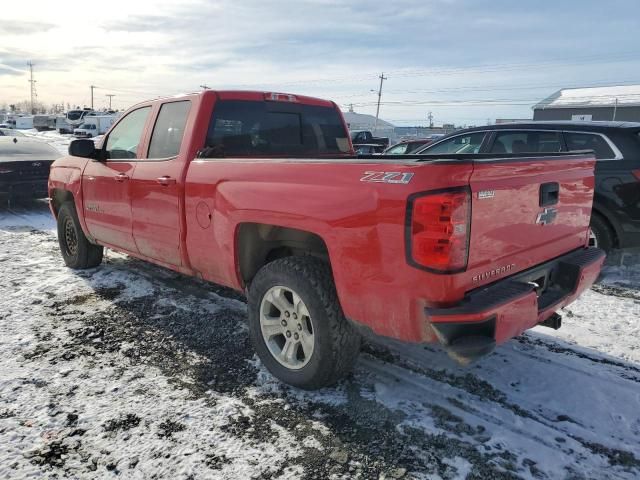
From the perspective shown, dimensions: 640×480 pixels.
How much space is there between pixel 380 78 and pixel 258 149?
67975mm

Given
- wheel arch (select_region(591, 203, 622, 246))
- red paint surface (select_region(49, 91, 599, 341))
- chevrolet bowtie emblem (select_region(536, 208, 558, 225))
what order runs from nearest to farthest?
red paint surface (select_region(49, 91, 599, 341))
chevrolet bowtie emblem (select_region(536, 208, 558, 225))
wheel arch (select_region(591, 203, 622, 246))

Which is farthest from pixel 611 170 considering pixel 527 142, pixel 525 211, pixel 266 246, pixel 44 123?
pixel 44 123

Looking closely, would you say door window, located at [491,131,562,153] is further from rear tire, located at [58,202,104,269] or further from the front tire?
rear tire, located at [58,202,104,269]

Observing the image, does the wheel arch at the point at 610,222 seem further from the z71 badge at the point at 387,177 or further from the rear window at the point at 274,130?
the z71 badge at the point at 387,177

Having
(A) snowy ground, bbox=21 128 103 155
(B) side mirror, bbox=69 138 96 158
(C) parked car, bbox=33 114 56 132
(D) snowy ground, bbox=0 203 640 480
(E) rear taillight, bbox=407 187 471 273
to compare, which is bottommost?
(D) snowy ground, bbox=0 203 640 480

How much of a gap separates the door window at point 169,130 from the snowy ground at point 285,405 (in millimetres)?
1481

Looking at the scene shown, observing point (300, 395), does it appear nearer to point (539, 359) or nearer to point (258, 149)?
point (539, 359)

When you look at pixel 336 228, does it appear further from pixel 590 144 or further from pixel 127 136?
pixel 590 144

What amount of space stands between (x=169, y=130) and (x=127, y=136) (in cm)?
93

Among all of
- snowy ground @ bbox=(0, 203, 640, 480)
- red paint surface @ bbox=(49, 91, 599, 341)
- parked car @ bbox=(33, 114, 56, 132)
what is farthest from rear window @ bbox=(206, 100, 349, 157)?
parked car @ bbox=(33, 114, 56, 132)

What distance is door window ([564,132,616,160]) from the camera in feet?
18.9

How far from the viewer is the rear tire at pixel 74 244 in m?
5.90

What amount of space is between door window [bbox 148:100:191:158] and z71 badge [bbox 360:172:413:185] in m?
2.14

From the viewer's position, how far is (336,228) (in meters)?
2.75
